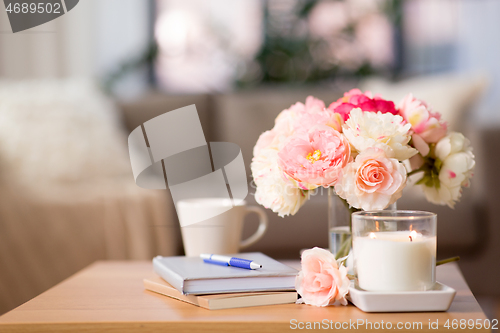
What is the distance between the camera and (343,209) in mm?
711

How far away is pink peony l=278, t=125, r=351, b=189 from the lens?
567 mm

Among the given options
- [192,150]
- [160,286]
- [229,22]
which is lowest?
[160,286]

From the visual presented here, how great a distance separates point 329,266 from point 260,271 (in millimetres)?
90

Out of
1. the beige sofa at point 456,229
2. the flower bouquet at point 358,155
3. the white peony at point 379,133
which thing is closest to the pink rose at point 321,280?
the flower bouquet at point 358,155

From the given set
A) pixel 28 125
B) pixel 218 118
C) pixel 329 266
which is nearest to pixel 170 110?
pixel 218 118

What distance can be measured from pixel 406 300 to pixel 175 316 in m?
0.24

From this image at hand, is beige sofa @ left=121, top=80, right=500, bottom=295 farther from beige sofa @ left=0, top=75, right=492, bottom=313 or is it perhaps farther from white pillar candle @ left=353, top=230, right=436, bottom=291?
white pillar candle @ left=353, top=230, right=436, bottom=291

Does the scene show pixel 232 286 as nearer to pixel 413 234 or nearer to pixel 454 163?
pixel 413 234

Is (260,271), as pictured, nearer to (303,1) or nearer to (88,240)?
(88,240)

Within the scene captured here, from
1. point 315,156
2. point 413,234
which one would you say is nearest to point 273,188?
point 315,156

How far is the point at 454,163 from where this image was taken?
63 cm

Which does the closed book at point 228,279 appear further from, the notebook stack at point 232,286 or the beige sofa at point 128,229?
the beige sofa at point 128,229

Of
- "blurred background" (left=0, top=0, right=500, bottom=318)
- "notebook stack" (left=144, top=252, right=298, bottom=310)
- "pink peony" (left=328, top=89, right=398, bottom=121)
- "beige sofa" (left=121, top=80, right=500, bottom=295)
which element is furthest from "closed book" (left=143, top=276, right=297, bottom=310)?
"beige sofa" (left=121, top=80, right=500, bottom=295)

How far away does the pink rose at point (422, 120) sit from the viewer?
0.63 meters
